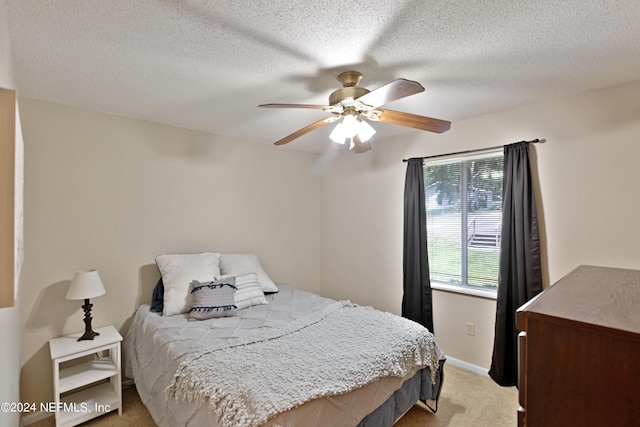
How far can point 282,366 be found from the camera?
162 centimetres

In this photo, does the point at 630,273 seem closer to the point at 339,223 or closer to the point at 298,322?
the point at 298,322

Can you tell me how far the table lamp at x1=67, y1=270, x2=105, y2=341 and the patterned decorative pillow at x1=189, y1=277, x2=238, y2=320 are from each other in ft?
2.21

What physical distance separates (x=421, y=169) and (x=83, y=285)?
312 cm

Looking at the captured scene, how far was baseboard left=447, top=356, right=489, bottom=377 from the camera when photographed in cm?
276

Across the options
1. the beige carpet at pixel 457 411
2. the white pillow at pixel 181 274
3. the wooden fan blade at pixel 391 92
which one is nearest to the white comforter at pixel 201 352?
the white pillow at pixel 181 274

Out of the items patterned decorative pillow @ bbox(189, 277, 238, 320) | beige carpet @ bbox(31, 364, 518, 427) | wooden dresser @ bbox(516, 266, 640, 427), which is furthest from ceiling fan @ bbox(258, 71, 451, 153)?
beige carpet @ bbox(31, 364, 518, 427)

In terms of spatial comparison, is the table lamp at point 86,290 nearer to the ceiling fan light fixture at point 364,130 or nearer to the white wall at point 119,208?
the white wall at point 119,208

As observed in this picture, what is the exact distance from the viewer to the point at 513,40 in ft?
5.23

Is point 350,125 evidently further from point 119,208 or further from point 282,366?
point 119,208

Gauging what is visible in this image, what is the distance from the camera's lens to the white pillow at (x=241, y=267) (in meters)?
2.97

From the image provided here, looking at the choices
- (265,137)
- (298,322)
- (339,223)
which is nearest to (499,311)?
(298,322)

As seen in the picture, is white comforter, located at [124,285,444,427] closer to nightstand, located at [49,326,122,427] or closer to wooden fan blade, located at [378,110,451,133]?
nightstand, located at [49,326,122,427]

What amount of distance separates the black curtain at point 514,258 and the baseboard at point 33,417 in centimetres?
354

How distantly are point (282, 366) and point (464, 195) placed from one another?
237cm
